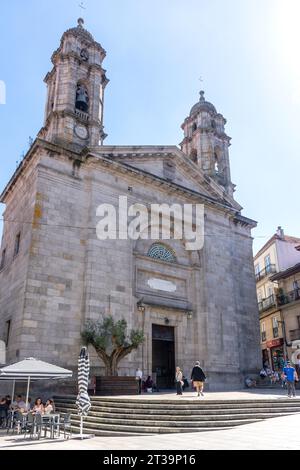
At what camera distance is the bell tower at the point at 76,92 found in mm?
21047

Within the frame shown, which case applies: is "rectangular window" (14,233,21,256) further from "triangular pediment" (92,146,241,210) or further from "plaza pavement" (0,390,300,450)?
"plaza pavement" (0,390,300,450)

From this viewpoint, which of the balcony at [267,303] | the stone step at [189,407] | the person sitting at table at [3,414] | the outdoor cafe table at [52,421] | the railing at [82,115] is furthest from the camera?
the balcony at [267,303]

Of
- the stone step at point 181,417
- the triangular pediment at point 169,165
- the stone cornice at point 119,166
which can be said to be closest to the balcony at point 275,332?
the stone cornice at point 119,166

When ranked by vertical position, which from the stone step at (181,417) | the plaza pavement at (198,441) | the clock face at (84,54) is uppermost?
the clock face at (84,54)

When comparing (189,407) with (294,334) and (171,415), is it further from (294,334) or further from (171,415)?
(294,334)

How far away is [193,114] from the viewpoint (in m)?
30.4

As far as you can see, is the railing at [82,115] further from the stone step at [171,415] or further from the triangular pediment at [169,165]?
the stone step at [171,415]

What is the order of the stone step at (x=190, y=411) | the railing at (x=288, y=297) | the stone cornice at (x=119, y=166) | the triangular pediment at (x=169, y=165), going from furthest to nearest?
the railing at (x=288, y=297) → the triangular pediment at (x=169, y=165) → the stone cornice at (x=119, y=166) → the stone step at (x=190, y=411)

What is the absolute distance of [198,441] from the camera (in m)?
8.62

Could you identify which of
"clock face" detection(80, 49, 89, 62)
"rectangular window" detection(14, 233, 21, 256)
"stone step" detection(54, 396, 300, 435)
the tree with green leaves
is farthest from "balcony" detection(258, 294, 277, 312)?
"clock face" detection(80, 49, 89, 62)

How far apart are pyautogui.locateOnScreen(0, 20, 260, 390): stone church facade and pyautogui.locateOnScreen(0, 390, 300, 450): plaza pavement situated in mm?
6426

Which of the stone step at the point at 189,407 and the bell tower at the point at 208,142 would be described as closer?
the stone step at the point at 189,407

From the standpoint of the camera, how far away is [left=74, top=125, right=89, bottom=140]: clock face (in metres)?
21.4

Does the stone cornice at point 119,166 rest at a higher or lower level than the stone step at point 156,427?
higher
